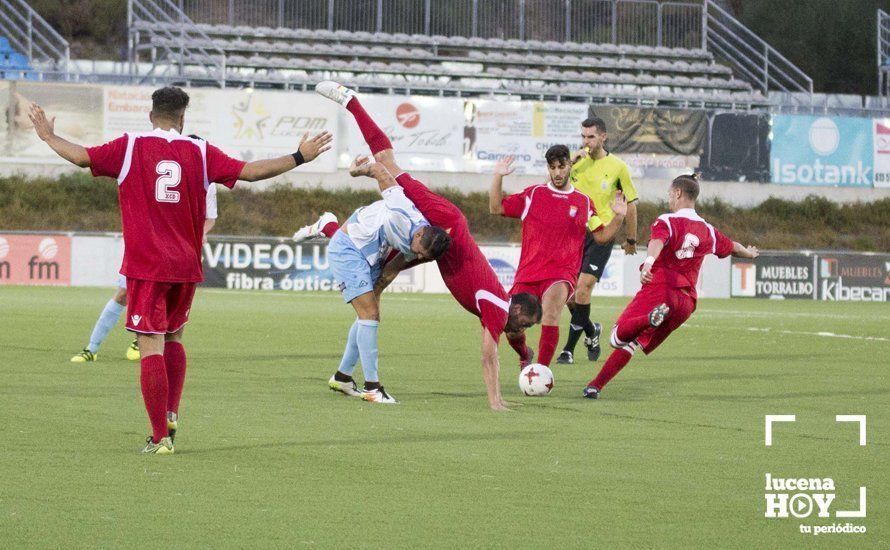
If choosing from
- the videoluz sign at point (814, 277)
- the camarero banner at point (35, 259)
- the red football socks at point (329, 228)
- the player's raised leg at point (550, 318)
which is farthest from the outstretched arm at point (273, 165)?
the videoluz sign at point (814, 277)

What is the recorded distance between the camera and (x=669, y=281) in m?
11.4

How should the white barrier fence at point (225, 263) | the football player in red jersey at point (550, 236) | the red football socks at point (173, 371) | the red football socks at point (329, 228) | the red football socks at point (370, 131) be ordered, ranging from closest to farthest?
the red football socks at point (173, 371) < the red football socks at point (370, 131) < the football player in red jersey at point (550, 236) < the red football socks at point (329, 228) < the white barrier fence at point (225, 263)

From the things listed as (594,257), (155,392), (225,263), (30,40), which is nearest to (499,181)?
(594,257)

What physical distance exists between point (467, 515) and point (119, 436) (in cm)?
300

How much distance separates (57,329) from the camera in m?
17.9

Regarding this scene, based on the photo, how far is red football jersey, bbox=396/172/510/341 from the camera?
10211 millimetres

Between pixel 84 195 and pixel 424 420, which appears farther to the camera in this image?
pixel 84 195

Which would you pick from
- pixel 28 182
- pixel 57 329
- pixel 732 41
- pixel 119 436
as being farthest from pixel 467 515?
pixel 732 41

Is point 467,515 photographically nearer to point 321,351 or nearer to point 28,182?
point 321,351

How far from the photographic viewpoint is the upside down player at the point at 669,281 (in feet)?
36.8

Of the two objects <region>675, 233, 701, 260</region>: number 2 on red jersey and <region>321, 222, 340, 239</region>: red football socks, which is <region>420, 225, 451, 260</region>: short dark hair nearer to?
<region>675, 233, 701, 260</region>: number 2 on red jersey

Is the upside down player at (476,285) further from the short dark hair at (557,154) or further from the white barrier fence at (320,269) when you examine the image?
the white barrier fence at (320,269)

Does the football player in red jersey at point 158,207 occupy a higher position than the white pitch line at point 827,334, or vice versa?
the football player in red jersey at point 158,207

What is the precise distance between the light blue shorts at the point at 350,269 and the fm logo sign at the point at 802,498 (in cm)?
459
